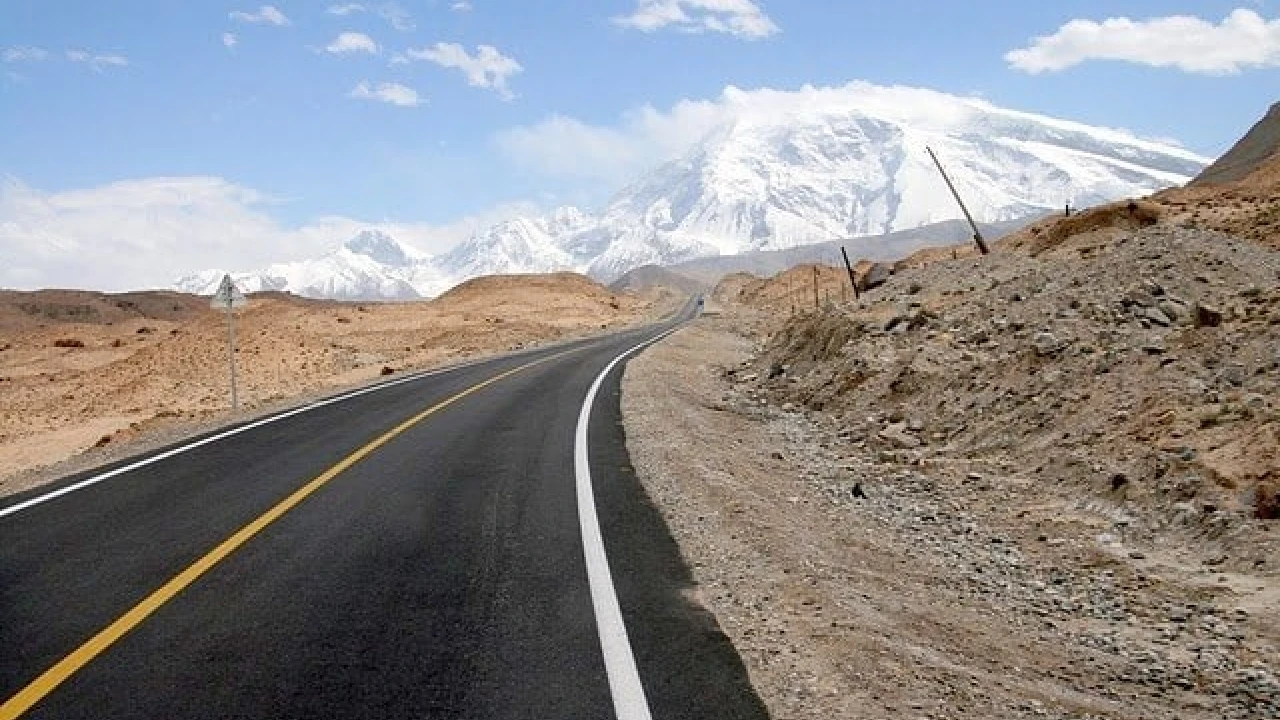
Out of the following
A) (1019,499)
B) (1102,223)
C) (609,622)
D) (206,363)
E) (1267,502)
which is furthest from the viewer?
(206,363)

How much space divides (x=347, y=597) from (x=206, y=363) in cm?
3314

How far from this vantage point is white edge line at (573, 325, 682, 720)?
4.80 meters

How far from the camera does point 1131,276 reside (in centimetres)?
1441

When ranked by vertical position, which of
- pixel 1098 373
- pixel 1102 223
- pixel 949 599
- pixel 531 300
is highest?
pixel 1102 223

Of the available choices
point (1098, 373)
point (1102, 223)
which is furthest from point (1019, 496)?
point (1102, 223)

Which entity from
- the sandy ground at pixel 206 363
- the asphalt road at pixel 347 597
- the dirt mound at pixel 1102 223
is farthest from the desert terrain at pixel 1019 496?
the sandy ground at pixel 206 363

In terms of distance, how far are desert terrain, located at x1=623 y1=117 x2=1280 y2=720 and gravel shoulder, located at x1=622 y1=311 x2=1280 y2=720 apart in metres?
0.02

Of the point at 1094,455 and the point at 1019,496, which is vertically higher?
the point at 1094,455

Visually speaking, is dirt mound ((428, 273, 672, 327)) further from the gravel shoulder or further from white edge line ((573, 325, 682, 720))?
white edge line ((573, 325, 682, 720))

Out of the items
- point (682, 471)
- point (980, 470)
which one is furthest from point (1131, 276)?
point (682, 471)

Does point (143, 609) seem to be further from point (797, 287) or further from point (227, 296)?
point (797, 287)

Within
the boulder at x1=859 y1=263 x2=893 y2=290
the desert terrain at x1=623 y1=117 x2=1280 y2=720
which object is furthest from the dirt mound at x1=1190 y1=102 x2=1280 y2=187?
the desert terrain at x1=623 y1=117 x2=1280 y2=720

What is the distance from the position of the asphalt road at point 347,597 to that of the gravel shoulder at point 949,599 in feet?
1.46

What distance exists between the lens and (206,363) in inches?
1433
